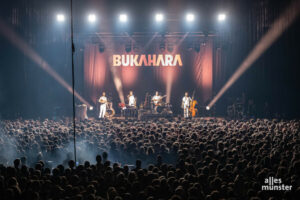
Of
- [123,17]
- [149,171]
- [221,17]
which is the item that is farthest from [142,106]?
[149,171]

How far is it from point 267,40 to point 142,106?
890 centimetres

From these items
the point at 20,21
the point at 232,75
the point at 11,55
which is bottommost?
the point at 232,75

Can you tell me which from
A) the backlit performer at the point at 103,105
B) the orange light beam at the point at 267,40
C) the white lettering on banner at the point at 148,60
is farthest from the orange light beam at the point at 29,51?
the orange light beam at the point at 267,40

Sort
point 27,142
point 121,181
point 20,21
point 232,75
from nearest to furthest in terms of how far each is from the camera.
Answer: point 121,181
point 27,142
point 20,21
point 232,75

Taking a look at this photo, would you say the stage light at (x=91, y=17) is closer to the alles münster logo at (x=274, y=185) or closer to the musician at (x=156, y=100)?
the musician at (x=156, y=100)

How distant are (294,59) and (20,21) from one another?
1703cm

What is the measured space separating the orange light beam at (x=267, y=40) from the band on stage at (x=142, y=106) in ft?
6.60

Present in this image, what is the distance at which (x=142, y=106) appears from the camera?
841 inches

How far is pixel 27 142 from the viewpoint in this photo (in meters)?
9.55

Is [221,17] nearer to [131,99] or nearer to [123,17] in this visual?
[123,17]

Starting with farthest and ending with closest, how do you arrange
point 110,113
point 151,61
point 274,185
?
point 151,61 → point 110,113 → point 274,185

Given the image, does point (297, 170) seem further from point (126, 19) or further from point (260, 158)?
point (126, 19)

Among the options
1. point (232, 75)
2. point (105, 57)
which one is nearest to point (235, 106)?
point (232, 75)

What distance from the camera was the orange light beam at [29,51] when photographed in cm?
2039
